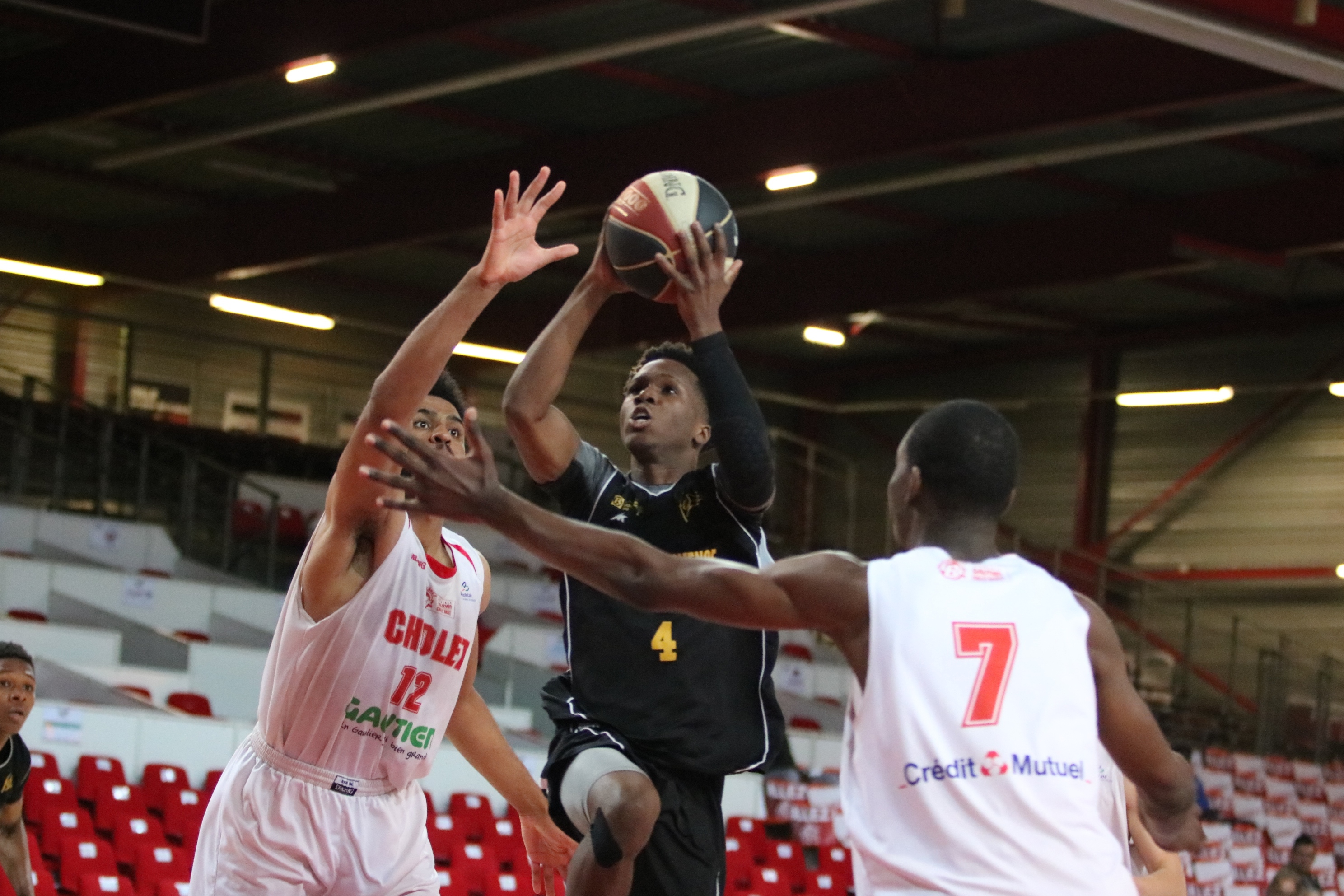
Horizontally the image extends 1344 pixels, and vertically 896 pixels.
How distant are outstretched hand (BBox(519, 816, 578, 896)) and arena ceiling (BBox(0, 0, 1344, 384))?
7268 millimetres

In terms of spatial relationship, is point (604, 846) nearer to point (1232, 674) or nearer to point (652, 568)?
point (652, 568)

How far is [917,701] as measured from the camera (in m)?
3.26

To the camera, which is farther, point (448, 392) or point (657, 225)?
point (448, 392)

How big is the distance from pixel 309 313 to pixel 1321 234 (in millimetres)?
12246

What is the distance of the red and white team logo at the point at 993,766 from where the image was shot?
10.6 feet

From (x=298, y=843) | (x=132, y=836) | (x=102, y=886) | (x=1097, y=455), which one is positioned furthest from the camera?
(x=1097, y=455)

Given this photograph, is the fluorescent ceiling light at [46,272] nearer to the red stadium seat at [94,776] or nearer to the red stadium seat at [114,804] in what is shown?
the red stadium seat at [94,776]

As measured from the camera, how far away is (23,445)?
1772cm

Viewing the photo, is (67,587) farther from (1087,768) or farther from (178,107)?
(1087,768)

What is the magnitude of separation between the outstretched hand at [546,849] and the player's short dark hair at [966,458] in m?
2.05

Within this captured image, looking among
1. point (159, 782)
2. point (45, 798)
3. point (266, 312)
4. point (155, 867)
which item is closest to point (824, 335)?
point (266, 312)

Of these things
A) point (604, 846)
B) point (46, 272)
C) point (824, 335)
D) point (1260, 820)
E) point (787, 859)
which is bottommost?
point (1260, 820)

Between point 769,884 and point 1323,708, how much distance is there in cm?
1114

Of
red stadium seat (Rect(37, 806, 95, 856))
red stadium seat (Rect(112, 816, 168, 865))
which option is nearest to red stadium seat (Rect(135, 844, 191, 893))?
red stadium seat (Rect(112, 816, 168, 865))
